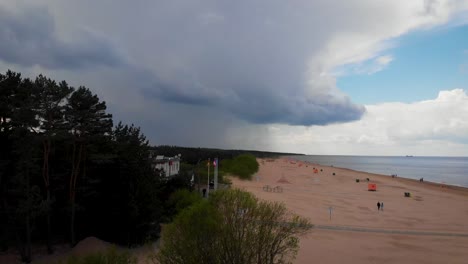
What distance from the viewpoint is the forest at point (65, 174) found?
22703 millimetres

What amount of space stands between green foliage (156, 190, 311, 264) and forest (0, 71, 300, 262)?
459 inches

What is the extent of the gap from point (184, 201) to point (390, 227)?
2197 centimetres

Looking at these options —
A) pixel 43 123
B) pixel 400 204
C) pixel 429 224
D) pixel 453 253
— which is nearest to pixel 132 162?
pixel 43 123

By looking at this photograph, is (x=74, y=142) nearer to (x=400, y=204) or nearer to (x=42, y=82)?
(x=42, y=82)

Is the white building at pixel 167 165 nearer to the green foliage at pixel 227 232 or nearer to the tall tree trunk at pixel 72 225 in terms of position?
the tall tree trunk at pixel 72 225

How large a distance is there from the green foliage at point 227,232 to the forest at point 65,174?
1166 centimetres

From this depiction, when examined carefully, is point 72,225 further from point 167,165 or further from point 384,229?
point 167,165

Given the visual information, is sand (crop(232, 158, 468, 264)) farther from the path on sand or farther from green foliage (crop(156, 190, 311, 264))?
green foliage (crop(156, 190, 311, 264))

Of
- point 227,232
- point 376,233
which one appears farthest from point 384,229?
point 227,232

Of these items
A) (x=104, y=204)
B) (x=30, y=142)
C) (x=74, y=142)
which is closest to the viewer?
(x=30, y=142)

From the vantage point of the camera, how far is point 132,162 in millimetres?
27000

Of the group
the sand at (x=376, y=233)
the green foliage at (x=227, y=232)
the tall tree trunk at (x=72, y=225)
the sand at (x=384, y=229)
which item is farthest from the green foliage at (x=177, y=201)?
the green foliage at (x=227, y=232)

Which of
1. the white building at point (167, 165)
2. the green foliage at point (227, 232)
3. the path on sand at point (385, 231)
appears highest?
the white building at point (167, 165)

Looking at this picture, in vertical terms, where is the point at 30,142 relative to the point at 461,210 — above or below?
above
